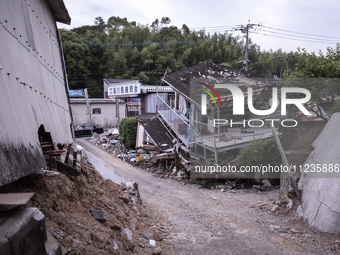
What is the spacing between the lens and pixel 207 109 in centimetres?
1642

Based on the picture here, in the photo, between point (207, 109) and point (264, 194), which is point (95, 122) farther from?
point (264, 194)

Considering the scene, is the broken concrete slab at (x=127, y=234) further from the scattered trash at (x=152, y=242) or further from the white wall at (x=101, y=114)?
the white wall at (x=101, y=114)

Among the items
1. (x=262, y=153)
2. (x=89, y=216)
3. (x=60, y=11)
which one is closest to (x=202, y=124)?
(x=262, y=153)

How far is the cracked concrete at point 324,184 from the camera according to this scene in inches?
280

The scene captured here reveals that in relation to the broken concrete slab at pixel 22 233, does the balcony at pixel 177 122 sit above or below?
below

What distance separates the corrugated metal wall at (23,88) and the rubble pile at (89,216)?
1.60 feet

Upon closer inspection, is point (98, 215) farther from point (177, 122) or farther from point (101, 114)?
point (101, 114)

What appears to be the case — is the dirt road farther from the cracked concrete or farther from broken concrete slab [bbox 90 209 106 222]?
broken concrete slab [bbox 90 209 106 222]

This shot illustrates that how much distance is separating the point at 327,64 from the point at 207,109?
667cm

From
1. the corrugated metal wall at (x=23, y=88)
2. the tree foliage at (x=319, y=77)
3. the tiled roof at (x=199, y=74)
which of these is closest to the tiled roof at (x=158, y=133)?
the tiled roof at (x=199, y=74)

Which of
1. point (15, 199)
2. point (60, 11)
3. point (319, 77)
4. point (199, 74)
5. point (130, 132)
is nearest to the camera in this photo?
point (15, 199)

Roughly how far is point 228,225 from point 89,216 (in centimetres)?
485

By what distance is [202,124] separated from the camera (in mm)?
16594

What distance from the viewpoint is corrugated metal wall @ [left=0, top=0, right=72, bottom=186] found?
368 centimetres
